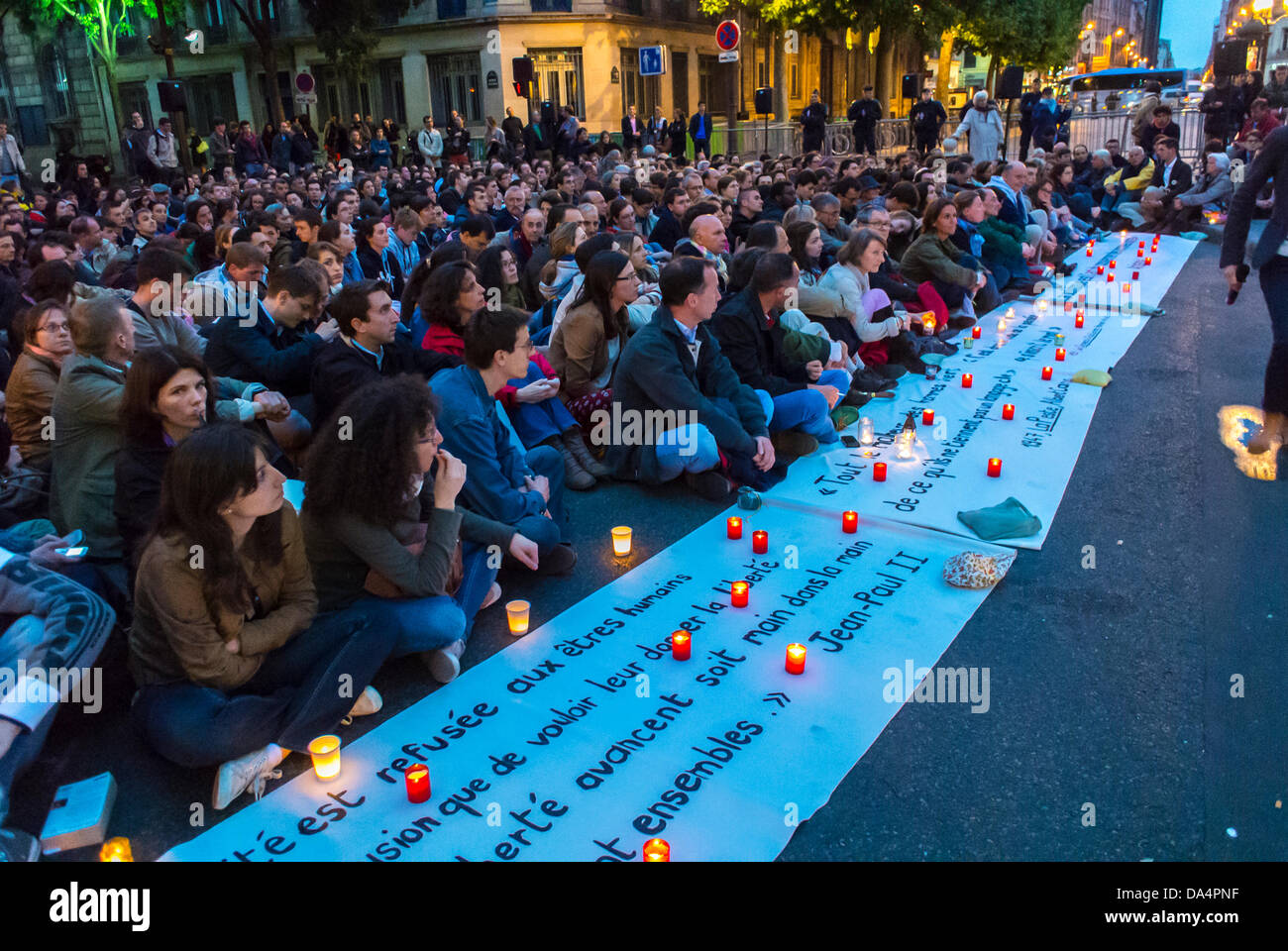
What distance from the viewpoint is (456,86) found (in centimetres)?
3089

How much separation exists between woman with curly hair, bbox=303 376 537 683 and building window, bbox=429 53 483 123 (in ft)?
97.2

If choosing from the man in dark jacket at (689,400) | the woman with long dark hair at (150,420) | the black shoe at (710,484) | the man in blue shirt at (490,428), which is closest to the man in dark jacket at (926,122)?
the man in dark jacket at (689,400)

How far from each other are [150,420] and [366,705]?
50.1 inches

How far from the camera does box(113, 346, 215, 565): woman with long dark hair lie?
3.44 metres

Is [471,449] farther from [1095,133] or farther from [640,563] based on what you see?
[1095,133]

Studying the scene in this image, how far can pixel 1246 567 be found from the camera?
13.9 ft

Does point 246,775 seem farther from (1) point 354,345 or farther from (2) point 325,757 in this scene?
(1) point 354,345

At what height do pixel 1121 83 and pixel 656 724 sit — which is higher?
pixel 1121 83

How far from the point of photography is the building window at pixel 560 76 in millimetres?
30172

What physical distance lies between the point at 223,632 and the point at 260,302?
2.88m

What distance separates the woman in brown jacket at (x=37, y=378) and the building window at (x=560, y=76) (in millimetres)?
27524

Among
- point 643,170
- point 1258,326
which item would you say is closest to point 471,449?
point 1258,326

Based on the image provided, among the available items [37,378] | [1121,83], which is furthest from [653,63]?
[1121,83]

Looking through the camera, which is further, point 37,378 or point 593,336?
point 593,336
